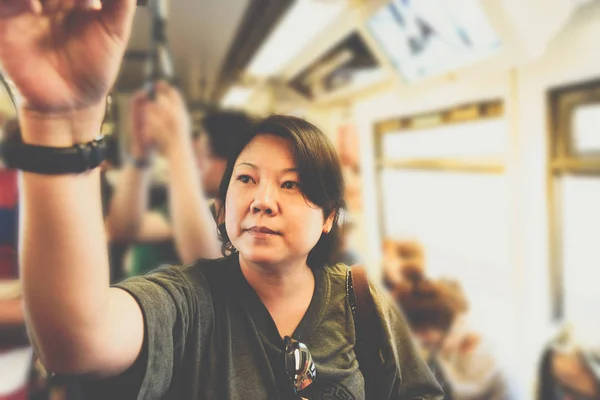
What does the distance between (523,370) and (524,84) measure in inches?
63.3

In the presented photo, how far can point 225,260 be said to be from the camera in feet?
2.02

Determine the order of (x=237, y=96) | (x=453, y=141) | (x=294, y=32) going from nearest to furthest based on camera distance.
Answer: (x=294, y=32) → (x=453, y=141) → (x=237, y=96)

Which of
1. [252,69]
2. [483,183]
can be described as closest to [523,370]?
[483,183]

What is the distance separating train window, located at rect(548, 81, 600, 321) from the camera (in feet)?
6.39

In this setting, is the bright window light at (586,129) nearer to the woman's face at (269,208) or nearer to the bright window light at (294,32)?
the bright window light at (294,32)

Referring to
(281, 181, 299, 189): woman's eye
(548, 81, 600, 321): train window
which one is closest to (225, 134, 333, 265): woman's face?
(281, 181, 299, 189): woman's eye

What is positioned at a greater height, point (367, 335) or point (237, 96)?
point (237, 96)

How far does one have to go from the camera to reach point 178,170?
734 millimetres

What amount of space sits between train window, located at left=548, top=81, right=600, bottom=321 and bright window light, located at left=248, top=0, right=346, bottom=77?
3.94 ft

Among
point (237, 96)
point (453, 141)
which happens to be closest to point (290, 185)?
point (453, 141)

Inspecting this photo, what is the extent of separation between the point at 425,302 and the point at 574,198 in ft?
3.36

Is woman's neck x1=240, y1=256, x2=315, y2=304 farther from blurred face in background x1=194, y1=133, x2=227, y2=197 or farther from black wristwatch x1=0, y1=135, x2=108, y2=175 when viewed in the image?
black wristwatch x1=0, y1=135, x2=108, y2=175

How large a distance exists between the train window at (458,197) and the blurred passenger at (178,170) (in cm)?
179

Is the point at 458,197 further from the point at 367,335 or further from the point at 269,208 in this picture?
the point at 269,208
